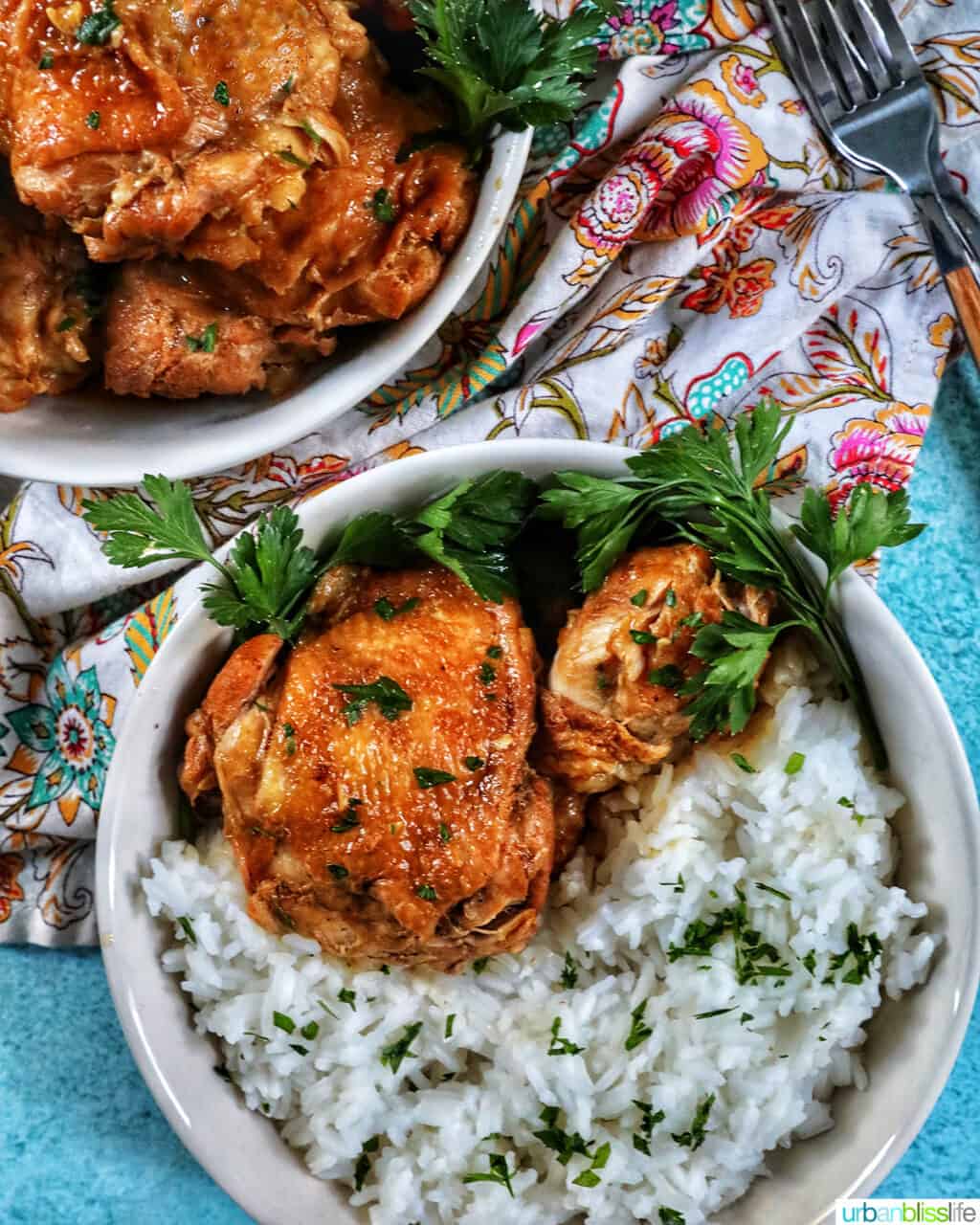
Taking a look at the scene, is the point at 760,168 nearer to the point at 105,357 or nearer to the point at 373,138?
the point at 373,138

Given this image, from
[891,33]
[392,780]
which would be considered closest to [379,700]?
[392,780]

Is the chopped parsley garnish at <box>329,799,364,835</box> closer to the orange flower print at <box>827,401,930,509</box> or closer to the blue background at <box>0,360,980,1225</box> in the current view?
the blue background at <box>0,360,980,1225</box>

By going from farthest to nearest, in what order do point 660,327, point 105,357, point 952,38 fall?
point 660,327, point 952,38, point 105,357

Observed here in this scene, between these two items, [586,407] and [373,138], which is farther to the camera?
[586,407]

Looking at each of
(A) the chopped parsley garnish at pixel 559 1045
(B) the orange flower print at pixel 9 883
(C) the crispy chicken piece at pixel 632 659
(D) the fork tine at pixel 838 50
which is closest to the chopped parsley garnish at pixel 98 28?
(C) the crispy chicken piece at pixel 632 659

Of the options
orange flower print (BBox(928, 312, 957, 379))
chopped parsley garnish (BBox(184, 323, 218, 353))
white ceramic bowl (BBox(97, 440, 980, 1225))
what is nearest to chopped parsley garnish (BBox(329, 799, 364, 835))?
white ceramic bowl (BBox(97, 440, 980, 1225))

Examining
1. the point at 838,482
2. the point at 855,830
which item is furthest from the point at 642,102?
the point at 855,830
